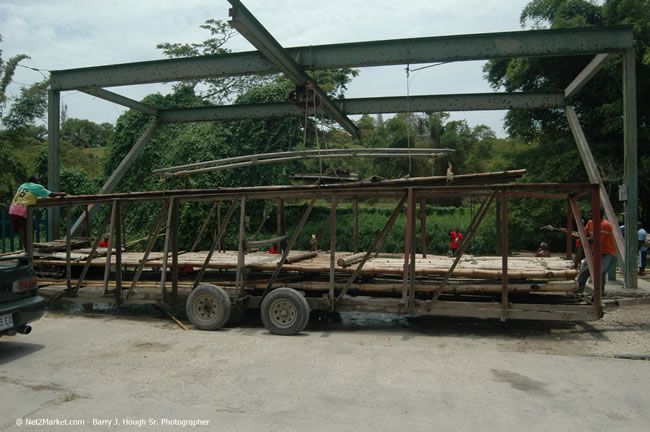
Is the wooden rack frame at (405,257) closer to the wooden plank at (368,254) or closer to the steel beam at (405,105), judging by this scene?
the wooden plank at (368,254)

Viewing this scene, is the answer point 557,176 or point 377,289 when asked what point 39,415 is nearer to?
point 377,289

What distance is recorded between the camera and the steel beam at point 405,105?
12.6 meters

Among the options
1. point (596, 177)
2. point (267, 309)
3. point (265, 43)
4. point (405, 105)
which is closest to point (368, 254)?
point (267, 309)

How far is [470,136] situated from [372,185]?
34.6 metres

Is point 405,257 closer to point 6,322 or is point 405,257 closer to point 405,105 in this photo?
point 6,322

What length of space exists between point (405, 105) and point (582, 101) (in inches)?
419

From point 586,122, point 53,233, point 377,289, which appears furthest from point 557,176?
point 53,233

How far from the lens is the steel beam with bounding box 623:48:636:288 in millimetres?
9844

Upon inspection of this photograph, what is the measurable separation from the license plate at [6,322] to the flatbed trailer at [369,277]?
8.17ft

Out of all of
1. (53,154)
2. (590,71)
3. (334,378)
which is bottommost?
(334,378)

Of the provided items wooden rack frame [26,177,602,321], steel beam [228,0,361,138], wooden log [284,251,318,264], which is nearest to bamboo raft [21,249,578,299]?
wooden log [284,251,318,264]

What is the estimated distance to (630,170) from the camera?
998 cm

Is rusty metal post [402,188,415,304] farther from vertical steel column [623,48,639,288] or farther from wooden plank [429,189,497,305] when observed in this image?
vertical steel column [623,48,639,288]

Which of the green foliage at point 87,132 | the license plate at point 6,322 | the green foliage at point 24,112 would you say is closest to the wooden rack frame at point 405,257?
the license plate at point 6,322
